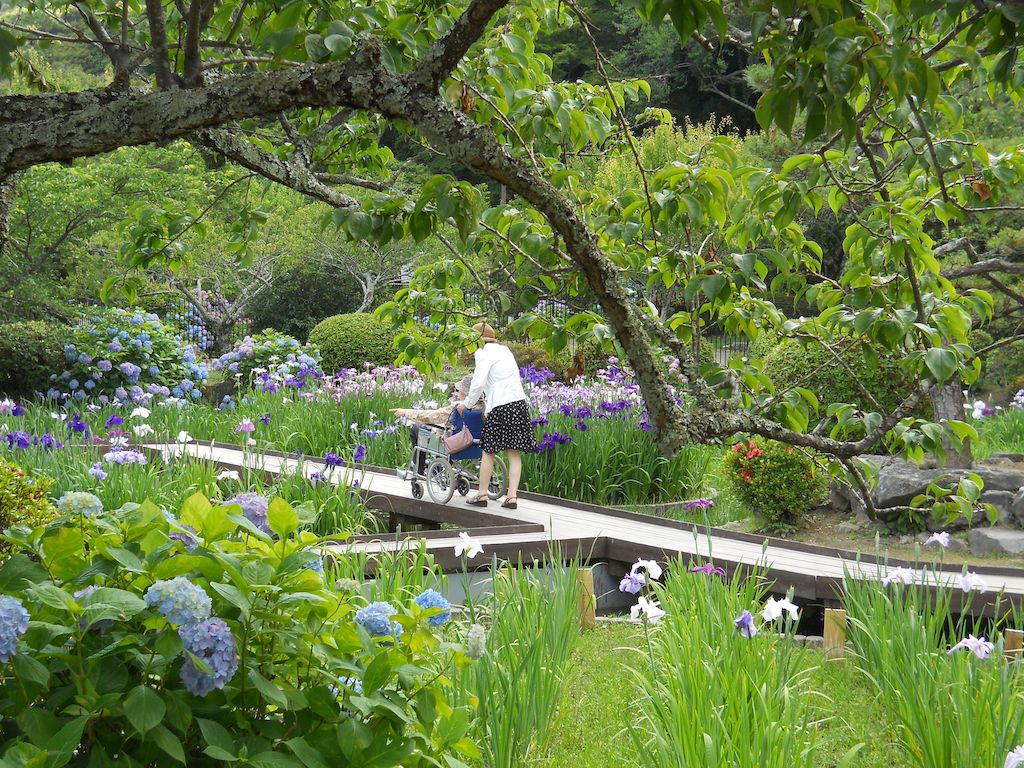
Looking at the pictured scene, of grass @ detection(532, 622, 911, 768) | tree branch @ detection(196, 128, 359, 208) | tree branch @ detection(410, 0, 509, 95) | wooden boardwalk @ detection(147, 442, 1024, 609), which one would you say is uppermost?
tree branch @ detection(410, 0, 509, 95)

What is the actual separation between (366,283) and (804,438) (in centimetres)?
2173

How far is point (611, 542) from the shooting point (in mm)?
5859

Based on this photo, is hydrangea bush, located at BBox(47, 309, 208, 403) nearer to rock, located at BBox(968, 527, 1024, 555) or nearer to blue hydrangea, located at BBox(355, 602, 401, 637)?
rock, located at BBox(968, 527, 1024, 555)

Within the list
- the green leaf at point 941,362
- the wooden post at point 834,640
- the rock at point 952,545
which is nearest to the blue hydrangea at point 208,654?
the green leaf at point 941,362

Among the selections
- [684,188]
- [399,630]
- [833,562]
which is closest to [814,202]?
[684,188]

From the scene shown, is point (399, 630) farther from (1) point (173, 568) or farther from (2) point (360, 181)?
(2) point (360, 181)

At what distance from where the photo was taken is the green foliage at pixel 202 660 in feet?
5.31

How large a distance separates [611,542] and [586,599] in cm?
130

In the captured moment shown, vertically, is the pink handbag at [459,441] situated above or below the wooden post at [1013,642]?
above

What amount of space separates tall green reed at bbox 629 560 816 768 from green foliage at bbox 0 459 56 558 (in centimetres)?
257

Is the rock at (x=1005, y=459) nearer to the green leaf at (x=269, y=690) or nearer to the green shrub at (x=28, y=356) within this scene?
the green leaf at (x=269, y=690)

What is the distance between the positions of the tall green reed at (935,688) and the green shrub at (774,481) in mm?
4177

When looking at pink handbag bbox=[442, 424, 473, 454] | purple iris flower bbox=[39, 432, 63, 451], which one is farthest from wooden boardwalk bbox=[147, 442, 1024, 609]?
purple iris flower bbox=[39, 432, 63, 451]

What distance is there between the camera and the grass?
10.7 feet
